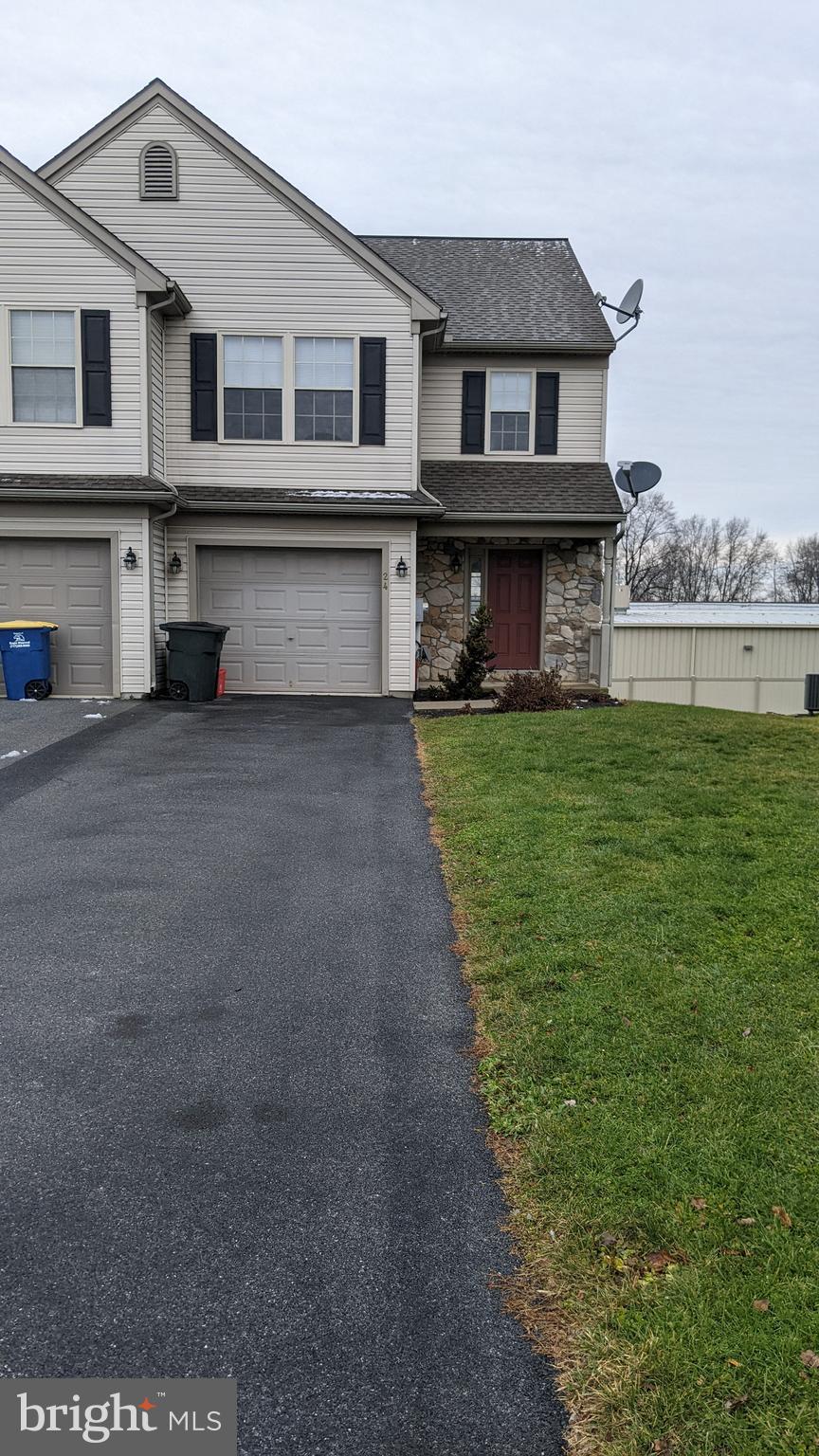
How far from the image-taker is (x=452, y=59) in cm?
1681

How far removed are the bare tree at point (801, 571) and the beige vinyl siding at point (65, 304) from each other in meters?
53.8

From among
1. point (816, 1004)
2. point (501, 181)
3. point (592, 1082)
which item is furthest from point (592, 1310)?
point (501, 181)

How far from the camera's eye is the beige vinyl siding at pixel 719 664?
23.9m

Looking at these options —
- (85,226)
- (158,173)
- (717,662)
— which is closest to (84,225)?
(85,226)

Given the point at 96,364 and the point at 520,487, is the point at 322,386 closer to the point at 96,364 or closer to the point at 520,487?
the point at 96,364

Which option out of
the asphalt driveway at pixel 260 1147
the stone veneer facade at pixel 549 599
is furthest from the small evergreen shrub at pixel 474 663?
the asphalt driveway at pixel 260 1147

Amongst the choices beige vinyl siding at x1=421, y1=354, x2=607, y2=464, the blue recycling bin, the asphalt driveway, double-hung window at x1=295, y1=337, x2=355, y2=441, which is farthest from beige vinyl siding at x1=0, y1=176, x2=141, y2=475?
the asphalt driveway

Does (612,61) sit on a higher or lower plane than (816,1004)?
higher

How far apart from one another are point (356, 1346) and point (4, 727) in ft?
35.7

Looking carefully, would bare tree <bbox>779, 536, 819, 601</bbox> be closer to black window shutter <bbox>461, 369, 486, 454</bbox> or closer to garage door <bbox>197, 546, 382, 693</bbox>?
black window shutter <bbox>461, 369, 486, 454</bbox>

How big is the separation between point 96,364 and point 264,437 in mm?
2706

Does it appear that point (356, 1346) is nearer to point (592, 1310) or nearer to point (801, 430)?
point (592, 1310)

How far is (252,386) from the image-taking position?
636 inches

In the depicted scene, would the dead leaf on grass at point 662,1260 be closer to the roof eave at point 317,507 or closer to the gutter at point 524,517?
the roof eave at point 317,507
